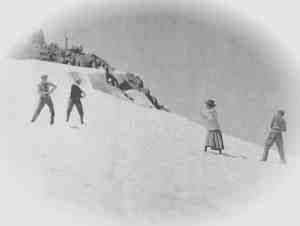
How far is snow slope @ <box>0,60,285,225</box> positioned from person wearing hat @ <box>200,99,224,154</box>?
0.41 feet

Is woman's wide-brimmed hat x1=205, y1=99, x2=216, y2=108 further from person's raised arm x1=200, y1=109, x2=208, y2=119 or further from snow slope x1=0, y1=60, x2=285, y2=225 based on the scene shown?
snow slope x1=0, y1=60, x2=285, y2=225

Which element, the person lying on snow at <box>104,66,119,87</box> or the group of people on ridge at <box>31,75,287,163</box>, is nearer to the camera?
the group of people on ridge at <box>31,75,287,163</box>

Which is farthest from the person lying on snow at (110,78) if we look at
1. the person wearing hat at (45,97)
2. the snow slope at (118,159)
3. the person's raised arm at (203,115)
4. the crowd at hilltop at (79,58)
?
the person's raised arm at (203,115)

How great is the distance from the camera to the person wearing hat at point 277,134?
8859 mm

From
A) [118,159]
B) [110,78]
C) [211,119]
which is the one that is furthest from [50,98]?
[211,119]

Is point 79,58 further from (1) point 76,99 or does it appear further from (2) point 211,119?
(2) point 211,119

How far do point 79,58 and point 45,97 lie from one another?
78cm

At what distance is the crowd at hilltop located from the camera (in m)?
8.78

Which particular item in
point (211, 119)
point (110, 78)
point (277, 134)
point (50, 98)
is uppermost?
point (110, 78)

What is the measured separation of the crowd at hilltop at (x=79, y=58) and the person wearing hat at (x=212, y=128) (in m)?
0.63

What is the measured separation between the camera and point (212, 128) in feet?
29.1

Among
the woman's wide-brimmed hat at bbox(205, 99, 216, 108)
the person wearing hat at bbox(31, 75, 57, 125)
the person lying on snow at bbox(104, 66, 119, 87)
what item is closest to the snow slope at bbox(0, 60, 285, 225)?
the person wearing hat at bbox(31, 75, 57, 125)

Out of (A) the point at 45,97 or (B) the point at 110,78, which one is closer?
(A) the point at 45,97

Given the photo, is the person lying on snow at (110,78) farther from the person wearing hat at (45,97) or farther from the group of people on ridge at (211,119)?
the person wearing hat at (45,97)
